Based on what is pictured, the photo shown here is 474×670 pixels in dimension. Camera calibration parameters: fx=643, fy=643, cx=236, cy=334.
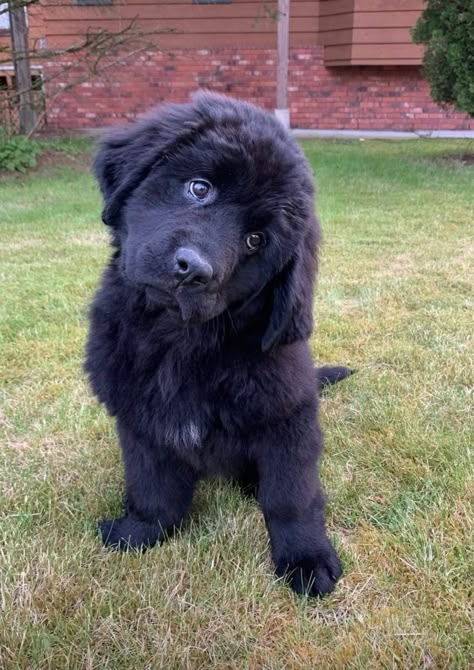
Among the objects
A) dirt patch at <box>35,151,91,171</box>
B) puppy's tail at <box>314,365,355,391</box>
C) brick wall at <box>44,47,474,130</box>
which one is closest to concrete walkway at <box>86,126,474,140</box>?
brick wall at <box>44,47,474,130</box>

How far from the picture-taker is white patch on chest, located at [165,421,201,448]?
1694mm

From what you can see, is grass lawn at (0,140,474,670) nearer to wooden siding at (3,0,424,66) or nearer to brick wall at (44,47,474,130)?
wooden siding at (3,0,424,66)

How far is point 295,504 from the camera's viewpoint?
5.76 feet

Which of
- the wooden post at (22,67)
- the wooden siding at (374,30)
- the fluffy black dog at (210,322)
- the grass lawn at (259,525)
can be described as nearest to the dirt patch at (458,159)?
the wooden siding at (374,30)

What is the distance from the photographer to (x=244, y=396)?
1.66m

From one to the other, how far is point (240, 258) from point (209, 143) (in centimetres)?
28

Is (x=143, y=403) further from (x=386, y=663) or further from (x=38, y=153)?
(x=38, y=153)

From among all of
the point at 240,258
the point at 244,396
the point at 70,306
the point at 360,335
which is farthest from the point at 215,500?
the point at 70,306

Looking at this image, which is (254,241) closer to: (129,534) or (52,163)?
(129,534)

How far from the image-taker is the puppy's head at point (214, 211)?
143 centimetres

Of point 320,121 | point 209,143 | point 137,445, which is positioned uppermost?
point 209,143

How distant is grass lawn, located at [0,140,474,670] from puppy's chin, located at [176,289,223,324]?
2.43 feet

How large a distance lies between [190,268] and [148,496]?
81 centimetres

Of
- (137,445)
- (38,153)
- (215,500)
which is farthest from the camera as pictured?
(38,153)
